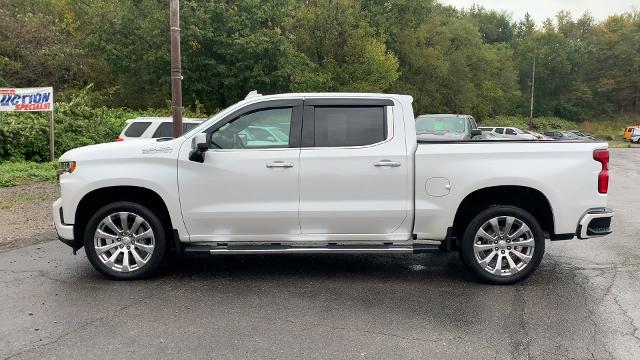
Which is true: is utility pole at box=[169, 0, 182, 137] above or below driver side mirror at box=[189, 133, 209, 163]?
above

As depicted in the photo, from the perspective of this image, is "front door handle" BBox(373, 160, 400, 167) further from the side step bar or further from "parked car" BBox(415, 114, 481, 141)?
"parked car" BBox(415, 114, 481, 141)

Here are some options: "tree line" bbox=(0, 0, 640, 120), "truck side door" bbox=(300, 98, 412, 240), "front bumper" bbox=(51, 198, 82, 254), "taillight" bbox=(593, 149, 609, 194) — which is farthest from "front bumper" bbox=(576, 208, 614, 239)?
"tree line" bbox=(0, 0, 640, 120)

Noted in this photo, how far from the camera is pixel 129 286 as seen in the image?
559 cm

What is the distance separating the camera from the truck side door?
18.0 ft

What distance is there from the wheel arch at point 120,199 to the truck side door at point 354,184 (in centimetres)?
147

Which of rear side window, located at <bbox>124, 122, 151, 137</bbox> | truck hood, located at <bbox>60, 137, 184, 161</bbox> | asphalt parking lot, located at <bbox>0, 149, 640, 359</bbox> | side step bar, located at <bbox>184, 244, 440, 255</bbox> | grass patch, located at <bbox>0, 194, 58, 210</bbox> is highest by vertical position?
rear side window, located at <bbox>124, 122, 151, 137</bbox>

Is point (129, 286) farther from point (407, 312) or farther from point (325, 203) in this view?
point (407, 312)

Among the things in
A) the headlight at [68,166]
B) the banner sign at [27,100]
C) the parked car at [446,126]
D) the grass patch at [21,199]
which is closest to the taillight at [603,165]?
the headlight at [68,166]

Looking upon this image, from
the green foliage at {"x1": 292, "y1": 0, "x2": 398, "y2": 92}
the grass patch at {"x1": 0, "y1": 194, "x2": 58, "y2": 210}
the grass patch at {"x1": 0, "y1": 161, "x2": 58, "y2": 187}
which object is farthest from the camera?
the green foliage at {"x1": 292, "y1": 0, "x2": 398, "y2": 92}

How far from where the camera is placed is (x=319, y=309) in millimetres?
4922

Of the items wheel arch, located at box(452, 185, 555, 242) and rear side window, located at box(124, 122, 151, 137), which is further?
rear side window, located at box(124, 122, 151, 137)

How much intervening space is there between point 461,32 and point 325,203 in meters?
63.2

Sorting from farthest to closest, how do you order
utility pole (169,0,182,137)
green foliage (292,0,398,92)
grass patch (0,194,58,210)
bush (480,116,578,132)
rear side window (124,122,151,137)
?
bush (480,116,578,132)
green foliage (292,0,398,92)
rear side window (124,122,151,137)
utility pole (169,0,182,137)
grass patch (0,194,58,210)

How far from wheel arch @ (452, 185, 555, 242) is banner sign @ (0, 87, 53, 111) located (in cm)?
1331
